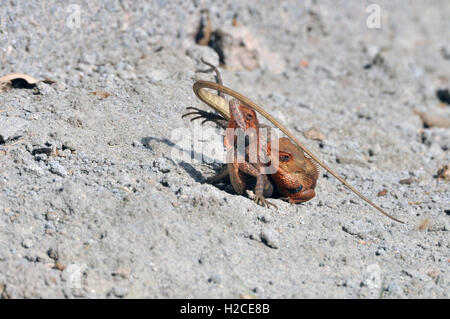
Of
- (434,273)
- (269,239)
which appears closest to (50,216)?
(269,239)

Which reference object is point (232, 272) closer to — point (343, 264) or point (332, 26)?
point (343, 264)

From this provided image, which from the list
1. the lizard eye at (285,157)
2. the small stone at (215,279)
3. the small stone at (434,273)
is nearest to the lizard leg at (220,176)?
the lizard eye at (285,157)

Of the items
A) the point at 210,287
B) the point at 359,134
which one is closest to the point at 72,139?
the point at 210,287

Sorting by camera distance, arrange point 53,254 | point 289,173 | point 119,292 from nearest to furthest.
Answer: point 119,292, point 53,254, point 289,173

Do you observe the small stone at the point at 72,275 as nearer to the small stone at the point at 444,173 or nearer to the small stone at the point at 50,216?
the small stone at the point at 50,216

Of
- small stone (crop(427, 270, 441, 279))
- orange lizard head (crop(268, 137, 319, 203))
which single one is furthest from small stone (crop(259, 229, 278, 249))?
small stone (crop(427, 270, 441, 279))

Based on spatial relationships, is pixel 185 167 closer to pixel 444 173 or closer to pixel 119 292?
pixel 119 292
